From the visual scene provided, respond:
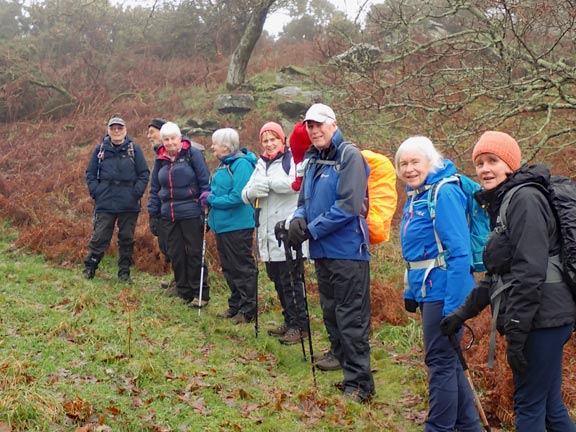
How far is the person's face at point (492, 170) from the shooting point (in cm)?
325

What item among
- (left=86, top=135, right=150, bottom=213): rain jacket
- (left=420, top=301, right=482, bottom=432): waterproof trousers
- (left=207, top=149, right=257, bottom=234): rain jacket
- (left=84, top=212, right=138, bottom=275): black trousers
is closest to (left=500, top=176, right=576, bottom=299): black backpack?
(left=420, top=301, right=482, bottom=432): waterproof trousers

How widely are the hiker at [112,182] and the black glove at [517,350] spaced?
600cm

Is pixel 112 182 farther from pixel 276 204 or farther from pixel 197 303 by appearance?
pixel 276 204

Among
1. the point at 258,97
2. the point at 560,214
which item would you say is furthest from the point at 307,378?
the point at 258,97

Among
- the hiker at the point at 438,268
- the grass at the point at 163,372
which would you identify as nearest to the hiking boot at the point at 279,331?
the grass at the point at 163,372

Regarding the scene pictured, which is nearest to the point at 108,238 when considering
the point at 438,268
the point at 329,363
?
the point at 329,363

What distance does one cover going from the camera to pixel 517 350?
9.55 ft

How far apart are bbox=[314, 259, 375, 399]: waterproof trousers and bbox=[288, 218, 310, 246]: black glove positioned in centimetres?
26

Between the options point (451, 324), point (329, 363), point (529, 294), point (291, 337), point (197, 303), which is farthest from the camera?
point (197, 303)

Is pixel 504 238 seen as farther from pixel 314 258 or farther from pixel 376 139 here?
pixel 376 139

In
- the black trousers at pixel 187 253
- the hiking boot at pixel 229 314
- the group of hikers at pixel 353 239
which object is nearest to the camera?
the group of hikers at pixel 353 239

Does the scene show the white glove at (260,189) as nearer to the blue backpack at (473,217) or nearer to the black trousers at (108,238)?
the blue backpack at (473,217)

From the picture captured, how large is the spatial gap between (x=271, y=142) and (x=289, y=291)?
1.63 metres

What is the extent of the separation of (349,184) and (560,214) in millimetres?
1744
